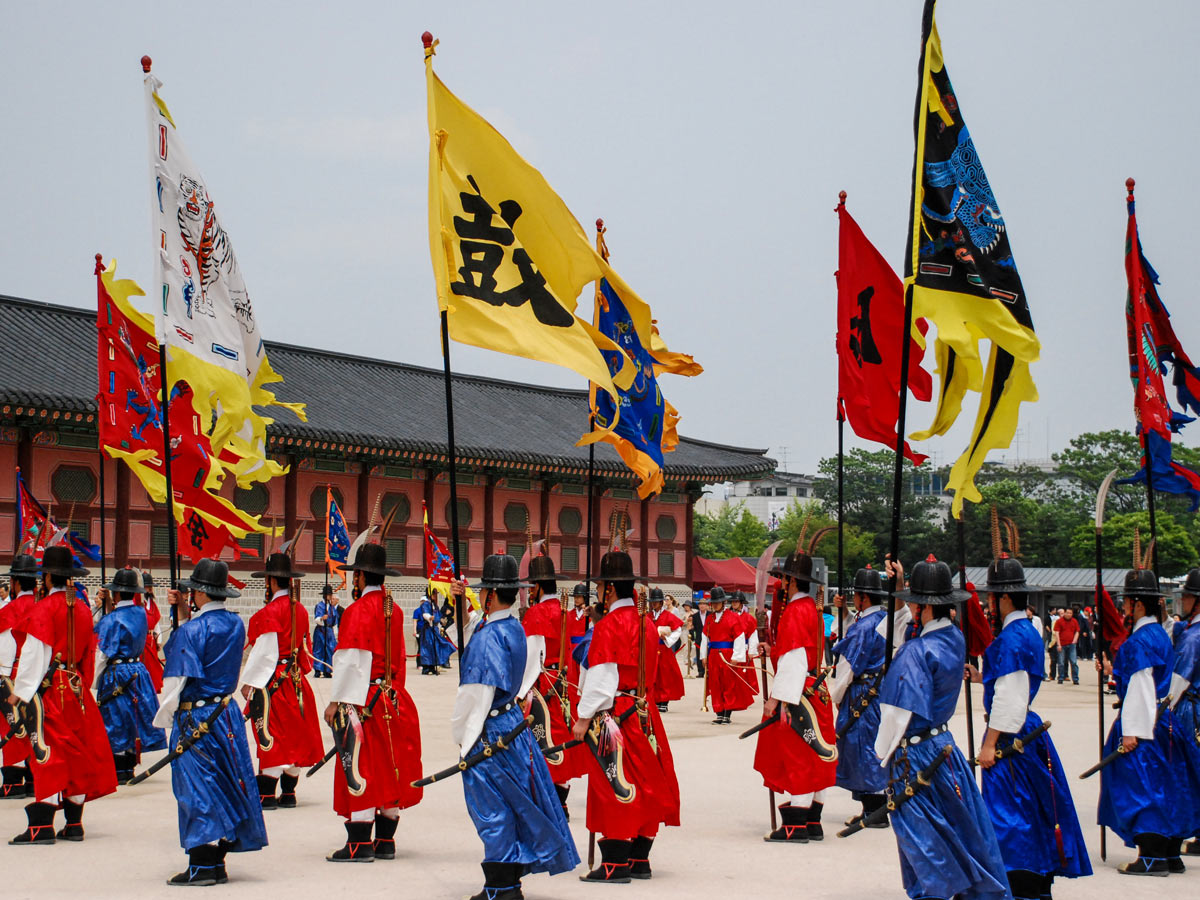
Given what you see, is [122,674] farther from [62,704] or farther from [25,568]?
[62,704]

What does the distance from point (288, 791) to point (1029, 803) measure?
248 inches

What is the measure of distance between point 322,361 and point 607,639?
30080 mm

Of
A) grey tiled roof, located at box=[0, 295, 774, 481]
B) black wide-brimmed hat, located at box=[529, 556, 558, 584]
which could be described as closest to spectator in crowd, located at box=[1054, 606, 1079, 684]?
grey tiled roof, located at box=[0, 295, 774, 481]

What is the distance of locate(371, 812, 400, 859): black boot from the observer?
862cm

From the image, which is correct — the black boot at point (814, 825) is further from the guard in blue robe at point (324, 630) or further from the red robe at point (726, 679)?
the guard in blue robe at point (324, 630)

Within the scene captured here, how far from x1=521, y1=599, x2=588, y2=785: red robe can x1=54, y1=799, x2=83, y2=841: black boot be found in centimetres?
341

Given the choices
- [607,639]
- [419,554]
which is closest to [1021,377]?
[607,639]

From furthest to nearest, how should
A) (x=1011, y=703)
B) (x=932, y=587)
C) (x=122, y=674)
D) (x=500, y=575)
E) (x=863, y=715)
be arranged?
1. (x=122, y=674)
2. (x=863, y=715)
3. (x=500, y=575)
4. (x=1011, y=703)
5. (x=932, y=587)

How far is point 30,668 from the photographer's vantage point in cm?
866

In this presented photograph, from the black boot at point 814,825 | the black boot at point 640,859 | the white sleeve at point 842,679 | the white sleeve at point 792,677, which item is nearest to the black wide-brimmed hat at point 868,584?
the white sleeve at point 842,679

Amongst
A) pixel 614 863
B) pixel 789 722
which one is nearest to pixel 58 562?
pixel 614 863

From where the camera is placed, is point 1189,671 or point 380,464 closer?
point 1189,671

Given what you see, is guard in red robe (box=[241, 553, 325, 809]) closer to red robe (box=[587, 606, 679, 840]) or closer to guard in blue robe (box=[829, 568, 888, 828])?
red robe (box=[587, 606, 679, 840])

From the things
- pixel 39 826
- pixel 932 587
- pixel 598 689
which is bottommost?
pixel 39 826
